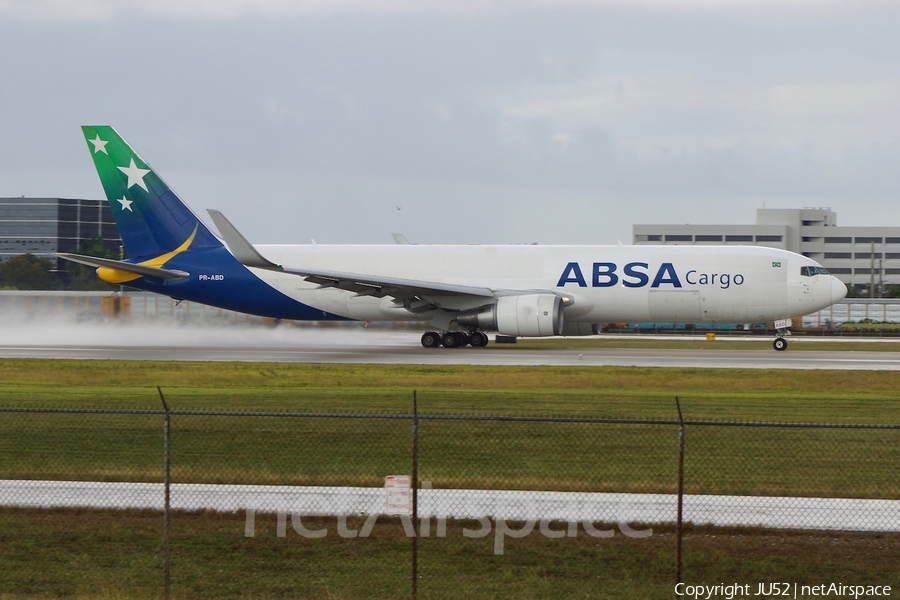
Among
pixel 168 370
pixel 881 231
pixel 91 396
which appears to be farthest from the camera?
pixel 881 231

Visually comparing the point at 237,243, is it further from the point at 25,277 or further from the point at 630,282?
the point at 25,277

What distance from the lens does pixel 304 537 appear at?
10.9 m

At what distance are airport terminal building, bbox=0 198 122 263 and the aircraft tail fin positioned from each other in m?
57.0

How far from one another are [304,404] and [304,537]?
10106 mm

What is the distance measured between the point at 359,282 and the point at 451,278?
4747mm

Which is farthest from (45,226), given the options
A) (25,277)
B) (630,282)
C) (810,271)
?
(810,271)

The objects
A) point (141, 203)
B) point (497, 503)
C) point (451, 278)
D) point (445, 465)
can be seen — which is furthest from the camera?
point (141, 203)

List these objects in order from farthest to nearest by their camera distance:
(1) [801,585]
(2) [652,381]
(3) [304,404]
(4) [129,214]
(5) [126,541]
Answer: (4) [129,214], (2) [652,381], (3) [304,404], (5) [126,541], (1) [801,585]

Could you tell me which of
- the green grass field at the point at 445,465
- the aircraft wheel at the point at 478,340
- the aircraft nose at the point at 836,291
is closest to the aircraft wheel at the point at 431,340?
the aircraft wheel at the point at 478,340

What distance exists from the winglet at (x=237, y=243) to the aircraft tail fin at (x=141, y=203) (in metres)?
5.59

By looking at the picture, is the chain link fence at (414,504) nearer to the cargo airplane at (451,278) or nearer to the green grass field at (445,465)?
the green grass field at (445,465)

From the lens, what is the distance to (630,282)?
124 ft

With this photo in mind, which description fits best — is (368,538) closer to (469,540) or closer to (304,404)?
(469,540)

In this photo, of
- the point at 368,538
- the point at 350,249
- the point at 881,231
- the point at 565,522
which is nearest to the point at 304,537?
the point at 368,538
